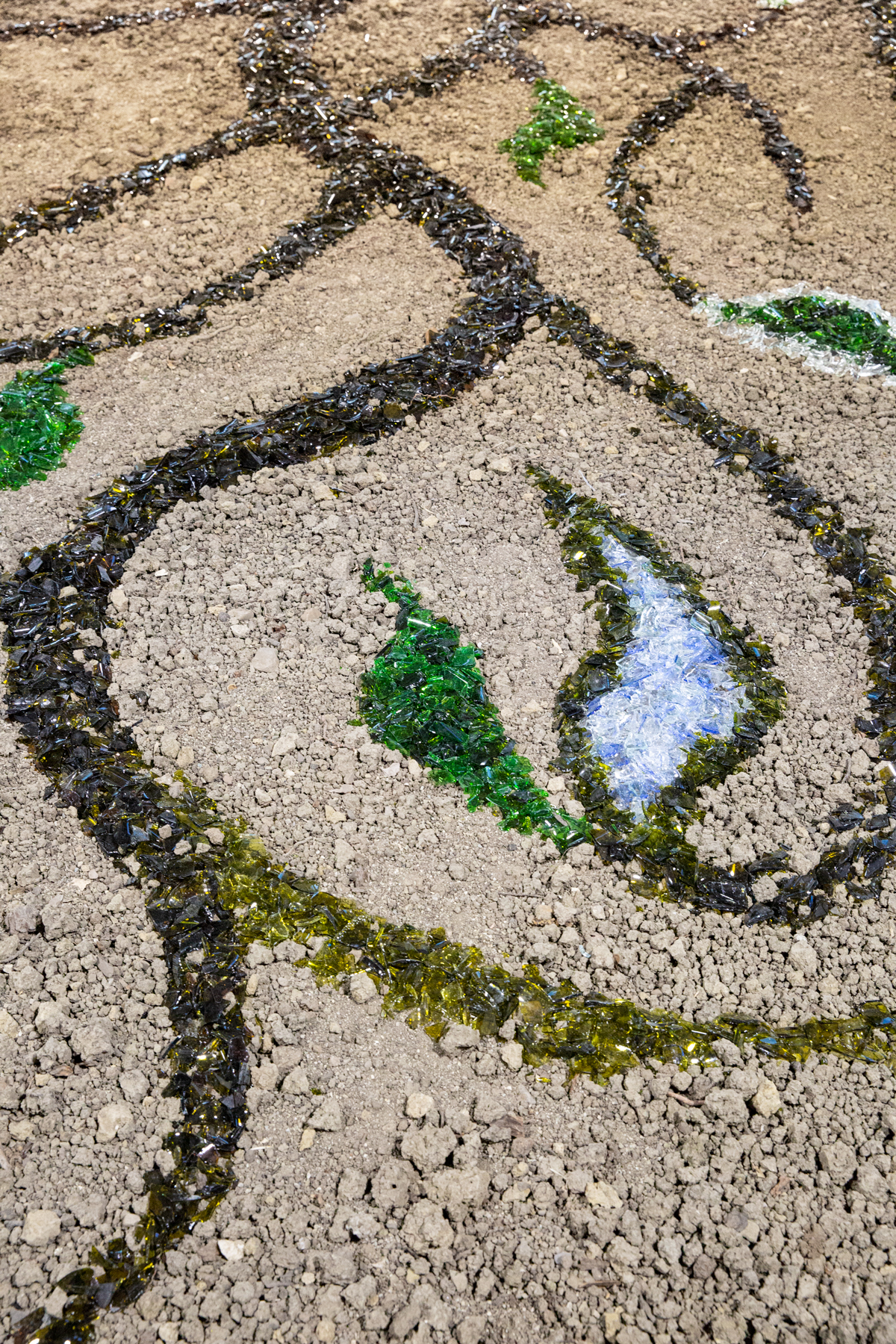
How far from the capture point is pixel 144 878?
3096mm

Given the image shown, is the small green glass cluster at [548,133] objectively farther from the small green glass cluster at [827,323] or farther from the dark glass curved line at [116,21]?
the dark glass curved line at [116,21]

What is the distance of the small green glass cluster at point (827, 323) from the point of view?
16.1ft

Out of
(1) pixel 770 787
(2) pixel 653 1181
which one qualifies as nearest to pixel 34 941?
(2) pixel 653 1181

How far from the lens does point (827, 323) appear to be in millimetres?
5004

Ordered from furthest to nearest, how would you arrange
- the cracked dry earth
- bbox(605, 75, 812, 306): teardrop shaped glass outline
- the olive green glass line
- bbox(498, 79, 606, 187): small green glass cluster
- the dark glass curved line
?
→ the dark glass curved line < bbox(498, 79, 606, 187): small green glass cluster < bbox(605, 75, 812, 306): teardrop shaped glass outline < the olive green glass line < the cracked dry earth

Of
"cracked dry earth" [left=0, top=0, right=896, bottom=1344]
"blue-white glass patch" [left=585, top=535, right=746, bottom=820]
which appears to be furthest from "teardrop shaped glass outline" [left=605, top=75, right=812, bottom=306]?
"blue-white glass patch" [left=585, top=535, right=746, bottom=820]

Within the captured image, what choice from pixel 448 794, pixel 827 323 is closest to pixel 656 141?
pixel 827 323

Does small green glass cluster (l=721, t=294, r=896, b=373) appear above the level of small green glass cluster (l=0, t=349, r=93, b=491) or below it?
above

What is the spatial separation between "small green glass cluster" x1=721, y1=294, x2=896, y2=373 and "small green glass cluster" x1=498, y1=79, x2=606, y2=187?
174cm

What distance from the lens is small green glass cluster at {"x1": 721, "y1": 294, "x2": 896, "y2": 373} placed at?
4.91 m

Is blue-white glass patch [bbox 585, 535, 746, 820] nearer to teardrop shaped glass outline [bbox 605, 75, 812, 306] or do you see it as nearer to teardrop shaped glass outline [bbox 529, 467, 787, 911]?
teardrop shaped glass outline [bbox 529, 467, 787, 911]

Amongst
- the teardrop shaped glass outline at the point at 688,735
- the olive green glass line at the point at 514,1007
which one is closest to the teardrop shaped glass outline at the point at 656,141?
the teardrop shaped glass outline at the point at 688,735

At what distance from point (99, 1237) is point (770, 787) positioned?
252 cm

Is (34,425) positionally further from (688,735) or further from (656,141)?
(656,141)
